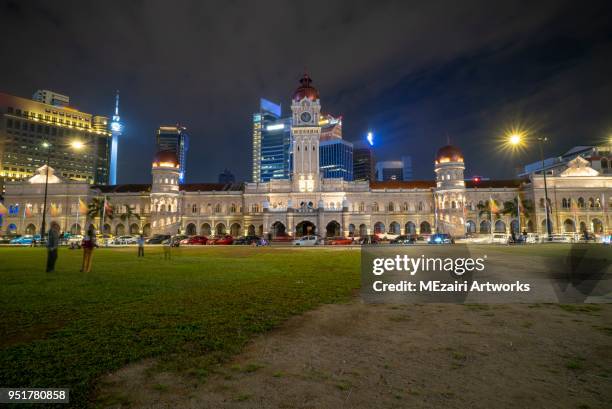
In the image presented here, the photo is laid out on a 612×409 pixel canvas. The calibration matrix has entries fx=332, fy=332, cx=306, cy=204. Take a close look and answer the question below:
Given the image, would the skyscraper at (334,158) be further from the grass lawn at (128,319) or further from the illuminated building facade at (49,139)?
the grass lawn at (128,319)

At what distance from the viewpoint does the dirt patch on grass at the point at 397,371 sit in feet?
11.6

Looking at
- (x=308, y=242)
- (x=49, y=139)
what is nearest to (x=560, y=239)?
(x=308, y=242)

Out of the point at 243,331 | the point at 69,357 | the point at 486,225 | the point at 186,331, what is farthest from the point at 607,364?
the point at 486,225

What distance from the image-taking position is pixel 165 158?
7444cm

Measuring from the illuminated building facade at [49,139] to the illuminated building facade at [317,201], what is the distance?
53789 millimetres

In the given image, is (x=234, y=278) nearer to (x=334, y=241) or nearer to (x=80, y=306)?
(x=80, y=306)

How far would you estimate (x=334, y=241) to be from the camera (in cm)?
4575

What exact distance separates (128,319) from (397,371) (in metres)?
5.10

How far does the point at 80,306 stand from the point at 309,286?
6.14m

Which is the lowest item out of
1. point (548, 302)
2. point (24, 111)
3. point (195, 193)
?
point (548, 302)

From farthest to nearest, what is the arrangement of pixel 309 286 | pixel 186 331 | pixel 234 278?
pixel 234 278, pixel 309 286, pixel 186 331

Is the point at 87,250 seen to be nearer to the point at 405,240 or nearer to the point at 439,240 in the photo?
the point at 439,240

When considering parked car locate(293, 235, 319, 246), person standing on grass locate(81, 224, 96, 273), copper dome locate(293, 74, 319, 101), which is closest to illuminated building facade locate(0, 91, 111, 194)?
copper dome locate(293, 74, 319, 101)

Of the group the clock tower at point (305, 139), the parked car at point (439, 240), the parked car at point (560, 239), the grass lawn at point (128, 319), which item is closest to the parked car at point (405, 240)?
the parked car at point (439, 240)
